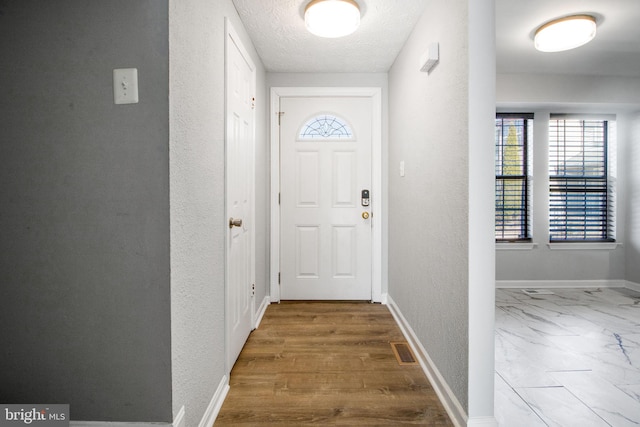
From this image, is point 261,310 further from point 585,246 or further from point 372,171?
point 585,246

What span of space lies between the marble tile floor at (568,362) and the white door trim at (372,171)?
123 cm

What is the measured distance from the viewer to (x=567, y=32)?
2.45 m

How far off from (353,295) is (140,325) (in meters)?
2.47

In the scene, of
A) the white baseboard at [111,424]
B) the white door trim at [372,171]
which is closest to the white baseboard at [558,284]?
the white door trim at [372,171]

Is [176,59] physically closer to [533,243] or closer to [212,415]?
[212,415]

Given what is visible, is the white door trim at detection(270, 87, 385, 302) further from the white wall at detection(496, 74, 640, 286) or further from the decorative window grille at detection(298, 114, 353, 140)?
the white wall at detection(496, 74, 640, 286)

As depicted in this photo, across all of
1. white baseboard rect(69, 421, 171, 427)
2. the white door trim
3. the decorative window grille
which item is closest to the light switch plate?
white baseboard rect(69, 421, 171, 427)

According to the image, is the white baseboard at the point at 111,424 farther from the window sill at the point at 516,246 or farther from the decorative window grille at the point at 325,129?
the window sill at the point at 516,246

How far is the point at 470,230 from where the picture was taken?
1.45m

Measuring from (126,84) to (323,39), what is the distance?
1.85 m

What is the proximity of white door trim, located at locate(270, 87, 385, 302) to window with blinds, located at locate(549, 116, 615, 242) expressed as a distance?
2.36 metres

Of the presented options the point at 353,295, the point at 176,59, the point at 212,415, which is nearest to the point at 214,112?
the point at 176,59

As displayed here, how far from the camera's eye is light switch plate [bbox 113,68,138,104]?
1130 mm

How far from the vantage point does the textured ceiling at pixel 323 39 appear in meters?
2.13
